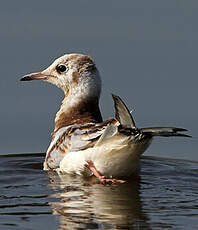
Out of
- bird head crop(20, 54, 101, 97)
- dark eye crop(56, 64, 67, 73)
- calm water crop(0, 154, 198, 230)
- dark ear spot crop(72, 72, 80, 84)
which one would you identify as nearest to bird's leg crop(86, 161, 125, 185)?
calm water crop(0, 154, 198, 230)

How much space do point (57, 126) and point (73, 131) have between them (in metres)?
1.41

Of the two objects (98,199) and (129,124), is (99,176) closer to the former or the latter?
(98,199)

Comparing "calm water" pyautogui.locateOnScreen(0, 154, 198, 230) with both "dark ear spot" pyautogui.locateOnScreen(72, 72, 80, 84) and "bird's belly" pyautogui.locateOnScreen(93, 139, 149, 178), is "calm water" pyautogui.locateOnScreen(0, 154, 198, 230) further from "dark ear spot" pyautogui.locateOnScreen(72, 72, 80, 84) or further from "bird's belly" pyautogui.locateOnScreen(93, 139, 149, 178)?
"dark ear spot" pyautogui.locateOnScreen(72, 72, 80, 84)

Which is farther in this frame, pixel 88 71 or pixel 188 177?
pixel 88 71

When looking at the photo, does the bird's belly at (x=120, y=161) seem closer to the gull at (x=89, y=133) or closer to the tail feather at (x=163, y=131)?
the gull at (x=89, y=133)

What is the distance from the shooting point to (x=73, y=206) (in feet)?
34.6

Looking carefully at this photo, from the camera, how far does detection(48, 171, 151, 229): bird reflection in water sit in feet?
31.6

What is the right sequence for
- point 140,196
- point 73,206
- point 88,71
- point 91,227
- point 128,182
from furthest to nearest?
point 88,71, point 128,182, point 140,196, point 73,206, point 91,227

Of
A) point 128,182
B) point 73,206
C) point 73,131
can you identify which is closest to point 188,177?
point 128,182

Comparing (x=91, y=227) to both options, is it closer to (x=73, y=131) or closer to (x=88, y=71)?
(x=73, y=131)

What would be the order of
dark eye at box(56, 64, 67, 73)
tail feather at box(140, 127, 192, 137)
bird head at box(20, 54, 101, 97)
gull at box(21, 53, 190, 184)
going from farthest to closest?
dark eye at box(56, 64, 67, 73) → bird head at box(20, 54, 101, 97) → gull at box(21, 53, 190, 184) → tail feather at box(140, 127, 192, 137)

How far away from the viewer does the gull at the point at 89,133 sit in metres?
11.5

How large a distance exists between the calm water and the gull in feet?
0.84

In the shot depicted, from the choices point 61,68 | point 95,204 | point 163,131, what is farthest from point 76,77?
point 95,204
